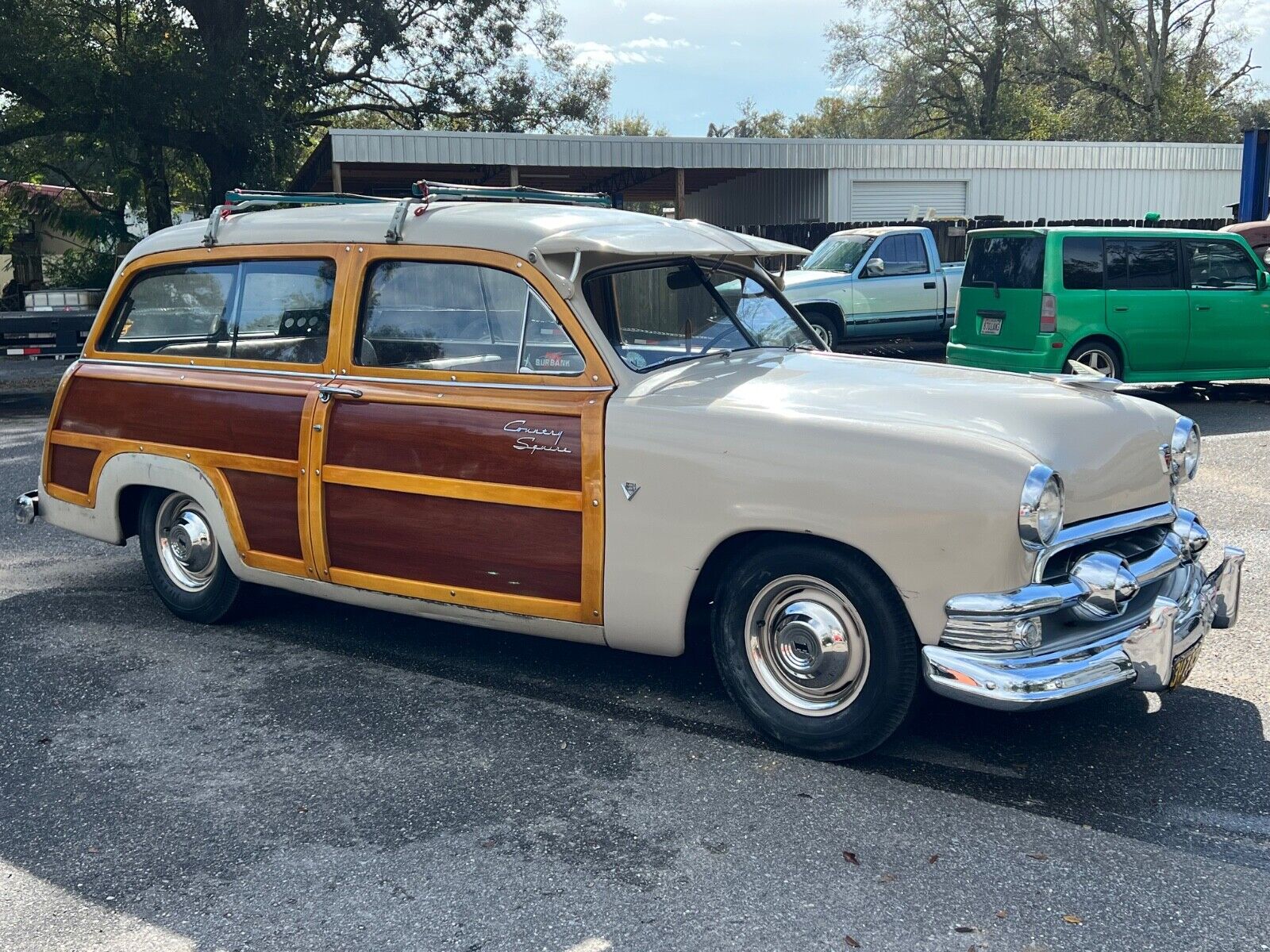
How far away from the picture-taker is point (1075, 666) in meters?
3.78

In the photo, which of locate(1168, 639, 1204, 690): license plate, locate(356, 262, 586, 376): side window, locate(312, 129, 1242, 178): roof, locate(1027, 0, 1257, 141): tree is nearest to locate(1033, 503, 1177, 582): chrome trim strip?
locate(1168, 639, 1204, 690): license plate

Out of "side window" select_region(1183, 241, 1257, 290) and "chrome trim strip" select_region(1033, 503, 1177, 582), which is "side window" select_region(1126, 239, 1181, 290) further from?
"chrome trim strip" select_region(1033, 503, 1177, 582)

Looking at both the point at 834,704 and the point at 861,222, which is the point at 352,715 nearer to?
the point at 834,704

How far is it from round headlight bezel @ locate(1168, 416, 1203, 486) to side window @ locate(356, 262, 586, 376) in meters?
2.19

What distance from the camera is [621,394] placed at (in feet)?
14.7

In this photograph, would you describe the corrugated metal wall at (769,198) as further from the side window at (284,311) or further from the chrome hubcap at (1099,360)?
the side window at (284,311)

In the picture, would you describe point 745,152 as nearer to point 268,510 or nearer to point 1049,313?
point 1049,313

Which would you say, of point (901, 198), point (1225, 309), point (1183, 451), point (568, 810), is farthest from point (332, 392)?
point (901, 198)

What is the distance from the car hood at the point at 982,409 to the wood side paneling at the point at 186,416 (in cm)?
166

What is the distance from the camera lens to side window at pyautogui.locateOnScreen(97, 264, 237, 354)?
5.61m

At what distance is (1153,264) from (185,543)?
9682 millimetres

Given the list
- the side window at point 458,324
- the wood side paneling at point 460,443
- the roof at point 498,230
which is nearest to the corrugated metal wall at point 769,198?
the roof at point 498,230

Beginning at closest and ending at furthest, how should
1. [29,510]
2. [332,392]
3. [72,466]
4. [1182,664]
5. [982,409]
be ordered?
[1182,664], [982,409], [332,392], [72,466], [29,510]

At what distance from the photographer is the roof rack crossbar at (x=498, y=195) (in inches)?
207
